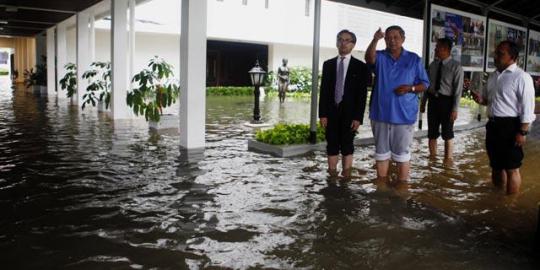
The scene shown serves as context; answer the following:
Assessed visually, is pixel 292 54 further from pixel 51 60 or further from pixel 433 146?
pixel 433 146

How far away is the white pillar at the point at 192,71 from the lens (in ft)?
25.9

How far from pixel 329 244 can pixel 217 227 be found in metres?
0.99

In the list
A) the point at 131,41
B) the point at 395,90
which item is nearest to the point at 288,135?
the point at 395,90

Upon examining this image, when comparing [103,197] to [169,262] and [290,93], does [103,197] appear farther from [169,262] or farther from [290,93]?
[290,93]

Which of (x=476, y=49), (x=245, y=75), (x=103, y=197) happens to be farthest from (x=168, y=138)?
(x=245, y=75)

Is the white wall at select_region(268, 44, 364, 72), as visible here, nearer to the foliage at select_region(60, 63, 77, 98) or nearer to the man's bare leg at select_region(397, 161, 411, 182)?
the foliage at select_region(60, 63, 77, 98)

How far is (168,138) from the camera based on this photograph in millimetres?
9352

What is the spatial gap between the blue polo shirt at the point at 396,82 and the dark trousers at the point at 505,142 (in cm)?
88

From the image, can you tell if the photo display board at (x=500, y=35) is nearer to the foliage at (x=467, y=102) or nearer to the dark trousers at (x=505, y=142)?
the dark trousers at (x=505, y=142)

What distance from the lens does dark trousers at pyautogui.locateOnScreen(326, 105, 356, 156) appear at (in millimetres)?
5672

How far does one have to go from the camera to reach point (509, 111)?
5105 mm

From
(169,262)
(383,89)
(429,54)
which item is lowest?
(169,262)

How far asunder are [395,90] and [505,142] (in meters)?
1.32

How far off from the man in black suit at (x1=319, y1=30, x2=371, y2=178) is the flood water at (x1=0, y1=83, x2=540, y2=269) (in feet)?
2.02
